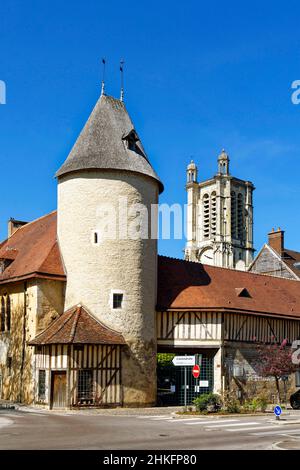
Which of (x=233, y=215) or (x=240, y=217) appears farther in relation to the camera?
(x=240, y=217)

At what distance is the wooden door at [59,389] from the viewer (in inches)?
1005

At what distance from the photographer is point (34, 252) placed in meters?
30.3

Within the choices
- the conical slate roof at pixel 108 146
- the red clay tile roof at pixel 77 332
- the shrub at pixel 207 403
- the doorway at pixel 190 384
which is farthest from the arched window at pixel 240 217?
the shrub at pixel 207 403

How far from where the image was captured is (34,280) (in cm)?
2794

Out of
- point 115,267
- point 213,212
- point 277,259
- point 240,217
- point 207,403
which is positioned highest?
point 213,212

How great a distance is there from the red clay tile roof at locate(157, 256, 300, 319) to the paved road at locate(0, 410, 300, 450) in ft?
26.1

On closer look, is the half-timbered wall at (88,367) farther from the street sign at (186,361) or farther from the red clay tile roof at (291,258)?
the red clay tile roof at (291,258)

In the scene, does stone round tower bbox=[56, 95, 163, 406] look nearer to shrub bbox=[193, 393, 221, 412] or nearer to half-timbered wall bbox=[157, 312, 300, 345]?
half-timbered wall bbox=[157, 312, 300, 345]

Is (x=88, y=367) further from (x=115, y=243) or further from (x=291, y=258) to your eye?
(x=291, y=258)

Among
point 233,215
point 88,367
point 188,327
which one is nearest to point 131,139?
point 188,327

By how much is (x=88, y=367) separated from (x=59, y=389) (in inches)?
56.1
